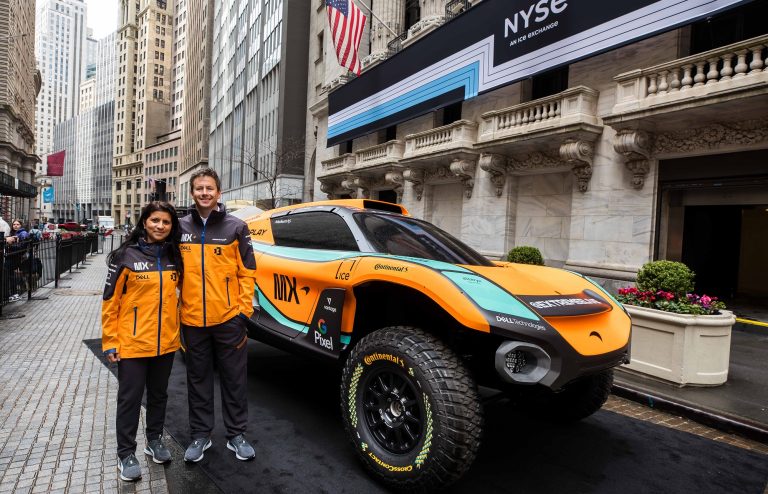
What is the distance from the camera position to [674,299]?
5777 mm

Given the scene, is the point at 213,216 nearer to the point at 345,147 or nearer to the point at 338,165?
the point at 338,165

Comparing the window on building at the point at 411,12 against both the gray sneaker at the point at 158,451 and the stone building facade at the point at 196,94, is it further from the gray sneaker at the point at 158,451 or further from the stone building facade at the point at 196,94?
the stone building facade at the point at 196,94

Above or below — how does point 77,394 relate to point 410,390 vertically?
below

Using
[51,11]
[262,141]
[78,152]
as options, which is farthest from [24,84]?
[51,11]

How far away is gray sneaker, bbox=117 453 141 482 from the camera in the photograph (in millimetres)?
2908

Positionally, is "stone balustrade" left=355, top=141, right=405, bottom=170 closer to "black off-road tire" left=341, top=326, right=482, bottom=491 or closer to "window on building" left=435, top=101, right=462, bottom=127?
"window on building" left=435, top=101, right=462, bottom=127

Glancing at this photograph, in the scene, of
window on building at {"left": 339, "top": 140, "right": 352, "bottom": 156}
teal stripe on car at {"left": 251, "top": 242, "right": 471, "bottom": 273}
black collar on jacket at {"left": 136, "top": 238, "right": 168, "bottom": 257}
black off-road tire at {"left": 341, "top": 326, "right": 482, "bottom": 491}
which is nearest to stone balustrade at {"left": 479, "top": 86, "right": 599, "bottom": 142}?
teal stripe on car at {"left": 251, "top": 242, "right": 471, "bottom": 273}

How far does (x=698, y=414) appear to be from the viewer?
4.52m

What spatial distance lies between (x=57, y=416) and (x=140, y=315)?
186cm

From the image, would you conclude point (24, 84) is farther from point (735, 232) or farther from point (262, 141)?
point (735, 232)

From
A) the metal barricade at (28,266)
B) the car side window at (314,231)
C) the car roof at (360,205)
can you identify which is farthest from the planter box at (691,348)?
the metal barricade at (28,266)

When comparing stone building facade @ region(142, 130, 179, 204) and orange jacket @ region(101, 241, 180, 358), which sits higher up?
stone building facade @ region(142, 130, 179, 204)

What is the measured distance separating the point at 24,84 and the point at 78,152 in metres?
109

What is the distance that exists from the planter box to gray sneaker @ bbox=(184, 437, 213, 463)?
519 cm
